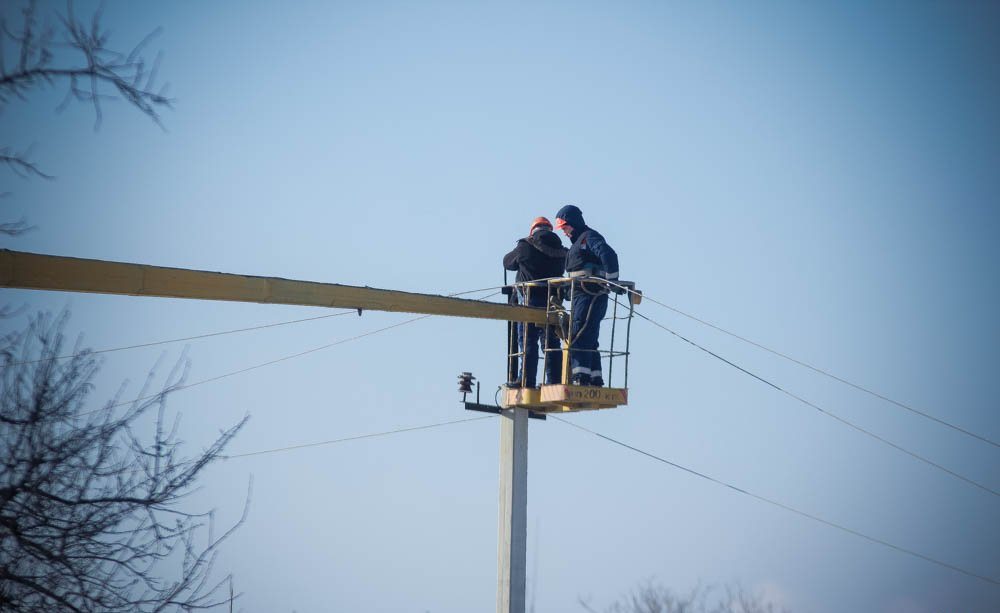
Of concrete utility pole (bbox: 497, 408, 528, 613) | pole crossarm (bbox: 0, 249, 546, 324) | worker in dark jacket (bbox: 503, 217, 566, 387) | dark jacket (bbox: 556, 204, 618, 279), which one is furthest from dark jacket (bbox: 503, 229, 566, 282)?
concrete utility pole (bbox: 497, 408, 528, 613)

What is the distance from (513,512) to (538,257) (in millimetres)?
3892

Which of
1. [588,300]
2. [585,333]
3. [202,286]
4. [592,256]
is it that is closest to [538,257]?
[592,256]

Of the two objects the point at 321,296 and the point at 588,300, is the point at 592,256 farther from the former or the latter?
the point at 321,296

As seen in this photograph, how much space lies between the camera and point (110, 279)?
9.95 m

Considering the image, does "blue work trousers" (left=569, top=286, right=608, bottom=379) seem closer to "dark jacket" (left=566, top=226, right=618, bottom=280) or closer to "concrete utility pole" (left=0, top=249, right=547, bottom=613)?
"dark jacket" (left=566, top=226, right=618, bottom=280)

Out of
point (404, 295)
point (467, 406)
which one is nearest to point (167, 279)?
point (404, 295)

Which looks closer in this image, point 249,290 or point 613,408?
point 249,290

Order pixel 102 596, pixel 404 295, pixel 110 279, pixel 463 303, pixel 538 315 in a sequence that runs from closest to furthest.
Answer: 1. pixel 102 596
2. pixel 110 279
3. pixel 404 295
4. pixel 463 303
5. pixel 538 315

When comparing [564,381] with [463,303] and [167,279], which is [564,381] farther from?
[167,279]

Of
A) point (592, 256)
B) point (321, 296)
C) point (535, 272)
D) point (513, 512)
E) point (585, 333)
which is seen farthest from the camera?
point (535, 272)

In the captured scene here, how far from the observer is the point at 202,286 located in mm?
10945

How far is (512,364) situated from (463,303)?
1.82 m

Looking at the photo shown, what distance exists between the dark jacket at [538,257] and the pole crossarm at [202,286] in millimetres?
1406

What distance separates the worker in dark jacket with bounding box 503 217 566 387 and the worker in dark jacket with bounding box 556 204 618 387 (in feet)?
1.67
